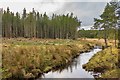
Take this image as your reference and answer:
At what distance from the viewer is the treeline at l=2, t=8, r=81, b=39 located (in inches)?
4013

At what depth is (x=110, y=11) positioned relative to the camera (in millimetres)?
55688

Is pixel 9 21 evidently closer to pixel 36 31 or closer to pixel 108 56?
pixel 36 31

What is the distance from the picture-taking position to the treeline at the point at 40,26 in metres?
102

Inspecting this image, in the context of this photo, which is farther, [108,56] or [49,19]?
[49,19]

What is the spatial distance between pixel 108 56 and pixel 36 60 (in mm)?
9630

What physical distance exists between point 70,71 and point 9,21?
7022 cm

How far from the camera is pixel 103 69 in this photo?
2892cm

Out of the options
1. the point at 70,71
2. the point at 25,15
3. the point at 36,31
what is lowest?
the point at 70,71

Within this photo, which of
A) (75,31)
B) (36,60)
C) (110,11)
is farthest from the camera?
(75,31)

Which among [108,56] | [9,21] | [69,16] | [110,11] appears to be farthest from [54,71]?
[69,16]

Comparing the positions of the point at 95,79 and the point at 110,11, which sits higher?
the point at 110,11

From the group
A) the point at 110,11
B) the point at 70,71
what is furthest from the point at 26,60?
the point at 110,11

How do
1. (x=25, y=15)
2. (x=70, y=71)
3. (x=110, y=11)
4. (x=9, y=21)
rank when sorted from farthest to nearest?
1. (x=25, y=15)
2. (x=9, y=21)
3. (x=110, y=11)
4. (x=70, y=71)

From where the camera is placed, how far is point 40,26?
4304 inches
